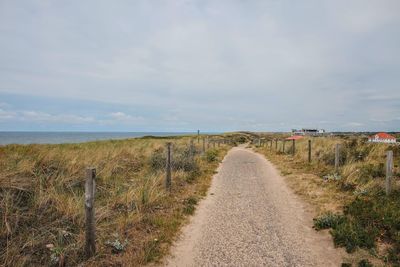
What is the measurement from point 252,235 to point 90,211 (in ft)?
11.3

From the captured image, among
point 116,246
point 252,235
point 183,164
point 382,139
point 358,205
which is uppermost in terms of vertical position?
point 382,139

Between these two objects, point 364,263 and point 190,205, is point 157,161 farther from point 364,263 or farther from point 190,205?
point 364,263

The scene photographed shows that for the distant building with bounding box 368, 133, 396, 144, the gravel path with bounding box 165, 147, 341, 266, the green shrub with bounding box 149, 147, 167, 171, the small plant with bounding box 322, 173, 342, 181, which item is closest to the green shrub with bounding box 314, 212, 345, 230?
the gravel path with bounding box 165, 147, 341, 266

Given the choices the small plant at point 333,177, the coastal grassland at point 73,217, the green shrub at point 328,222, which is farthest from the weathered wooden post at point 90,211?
the small plant at point 333,177

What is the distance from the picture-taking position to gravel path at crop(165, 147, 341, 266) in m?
5.09

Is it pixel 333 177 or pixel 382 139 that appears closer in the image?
pixel 333 177

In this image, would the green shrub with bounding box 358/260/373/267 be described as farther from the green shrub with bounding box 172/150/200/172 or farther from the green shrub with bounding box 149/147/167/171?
the green shrub with bounding box 149/147/167/171

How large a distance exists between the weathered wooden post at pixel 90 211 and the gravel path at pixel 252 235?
1.37 metres

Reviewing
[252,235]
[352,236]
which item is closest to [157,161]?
[252,235]

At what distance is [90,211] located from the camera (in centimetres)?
473

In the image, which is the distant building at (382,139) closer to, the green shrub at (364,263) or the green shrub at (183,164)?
the green shrub at (183,164)

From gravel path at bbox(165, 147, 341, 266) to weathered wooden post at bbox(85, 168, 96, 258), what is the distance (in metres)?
1.37

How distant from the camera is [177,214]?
24.4 feet

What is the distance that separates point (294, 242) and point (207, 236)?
1.83 meters
